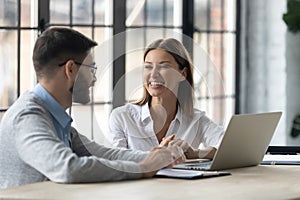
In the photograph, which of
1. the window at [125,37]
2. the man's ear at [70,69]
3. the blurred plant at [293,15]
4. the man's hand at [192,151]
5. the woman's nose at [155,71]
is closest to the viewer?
the man's ear at [70,69]

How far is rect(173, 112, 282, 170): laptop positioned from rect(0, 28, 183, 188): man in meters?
0.16

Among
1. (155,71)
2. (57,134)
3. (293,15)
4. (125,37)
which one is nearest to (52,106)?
(57,134)

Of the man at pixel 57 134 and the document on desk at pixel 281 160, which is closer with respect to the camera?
the man at pixel 57 134

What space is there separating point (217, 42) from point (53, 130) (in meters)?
3.90

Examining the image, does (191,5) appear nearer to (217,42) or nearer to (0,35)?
(217,42)

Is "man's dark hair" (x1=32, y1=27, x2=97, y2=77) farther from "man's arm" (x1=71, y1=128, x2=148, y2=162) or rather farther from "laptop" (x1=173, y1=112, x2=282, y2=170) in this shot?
"laptop" (x1=173, y1=112, x2=282, y2=170)

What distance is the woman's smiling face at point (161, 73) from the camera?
3.49 metres

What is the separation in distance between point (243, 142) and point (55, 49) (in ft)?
2.63

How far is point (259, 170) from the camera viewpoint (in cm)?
298

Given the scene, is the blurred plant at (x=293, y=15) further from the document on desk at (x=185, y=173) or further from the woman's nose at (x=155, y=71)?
the document on desk at (x=185, y=173)

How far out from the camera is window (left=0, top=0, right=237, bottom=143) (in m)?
4.71

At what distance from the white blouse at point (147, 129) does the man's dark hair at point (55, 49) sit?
87cm

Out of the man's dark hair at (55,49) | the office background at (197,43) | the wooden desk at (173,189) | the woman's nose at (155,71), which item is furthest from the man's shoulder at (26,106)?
the office background at (197,43)

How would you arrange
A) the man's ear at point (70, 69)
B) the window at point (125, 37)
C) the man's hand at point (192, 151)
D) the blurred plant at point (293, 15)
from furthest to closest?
1. the blurred plant at point (293, 15)
2. the window at point (125, 37)
3. the man's hand at point (192, 151)
4. the man's ear at point (70, 69)
